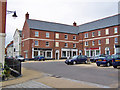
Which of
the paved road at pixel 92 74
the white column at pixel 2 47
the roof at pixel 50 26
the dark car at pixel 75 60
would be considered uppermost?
the roof at pixel 50 26

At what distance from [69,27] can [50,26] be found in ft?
26.5

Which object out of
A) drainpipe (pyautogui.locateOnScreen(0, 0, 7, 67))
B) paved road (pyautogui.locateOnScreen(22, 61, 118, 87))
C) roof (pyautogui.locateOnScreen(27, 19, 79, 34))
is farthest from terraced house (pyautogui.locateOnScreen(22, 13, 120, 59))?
drainpipe (pyautogui.locateOnScreen(0, 0, 7, 67))

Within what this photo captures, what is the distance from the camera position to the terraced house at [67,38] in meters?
36.0

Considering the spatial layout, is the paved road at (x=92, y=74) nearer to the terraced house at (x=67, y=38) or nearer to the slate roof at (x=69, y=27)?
the terraced house at (x=67, y=38)

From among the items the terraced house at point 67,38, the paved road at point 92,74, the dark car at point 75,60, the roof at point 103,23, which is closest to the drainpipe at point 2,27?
the paved road at point 92,74

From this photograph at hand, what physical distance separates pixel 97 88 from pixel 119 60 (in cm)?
873

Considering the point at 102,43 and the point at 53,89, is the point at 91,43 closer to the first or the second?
the point at 102,43

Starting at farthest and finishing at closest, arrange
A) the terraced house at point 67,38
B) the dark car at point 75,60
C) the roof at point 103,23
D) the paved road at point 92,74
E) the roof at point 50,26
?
the roof at point 50,26, the roof at point 103,23, the terraced house at point 67,38, the dark car at point 75,60, the paved road at point 92,74

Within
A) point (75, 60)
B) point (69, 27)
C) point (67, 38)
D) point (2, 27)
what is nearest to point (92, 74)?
point (2, 27)

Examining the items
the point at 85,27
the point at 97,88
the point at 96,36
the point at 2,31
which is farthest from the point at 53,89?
the point at 85,27

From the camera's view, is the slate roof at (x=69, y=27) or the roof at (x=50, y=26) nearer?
the slate roof at (x=69, y=27)

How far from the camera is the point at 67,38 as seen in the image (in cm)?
4456

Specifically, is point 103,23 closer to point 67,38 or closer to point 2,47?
point 67,38

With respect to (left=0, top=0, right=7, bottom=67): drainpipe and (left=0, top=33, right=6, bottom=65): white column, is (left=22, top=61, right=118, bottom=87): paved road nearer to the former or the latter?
(left=0, top=33, right=6, bottom=65): white column
